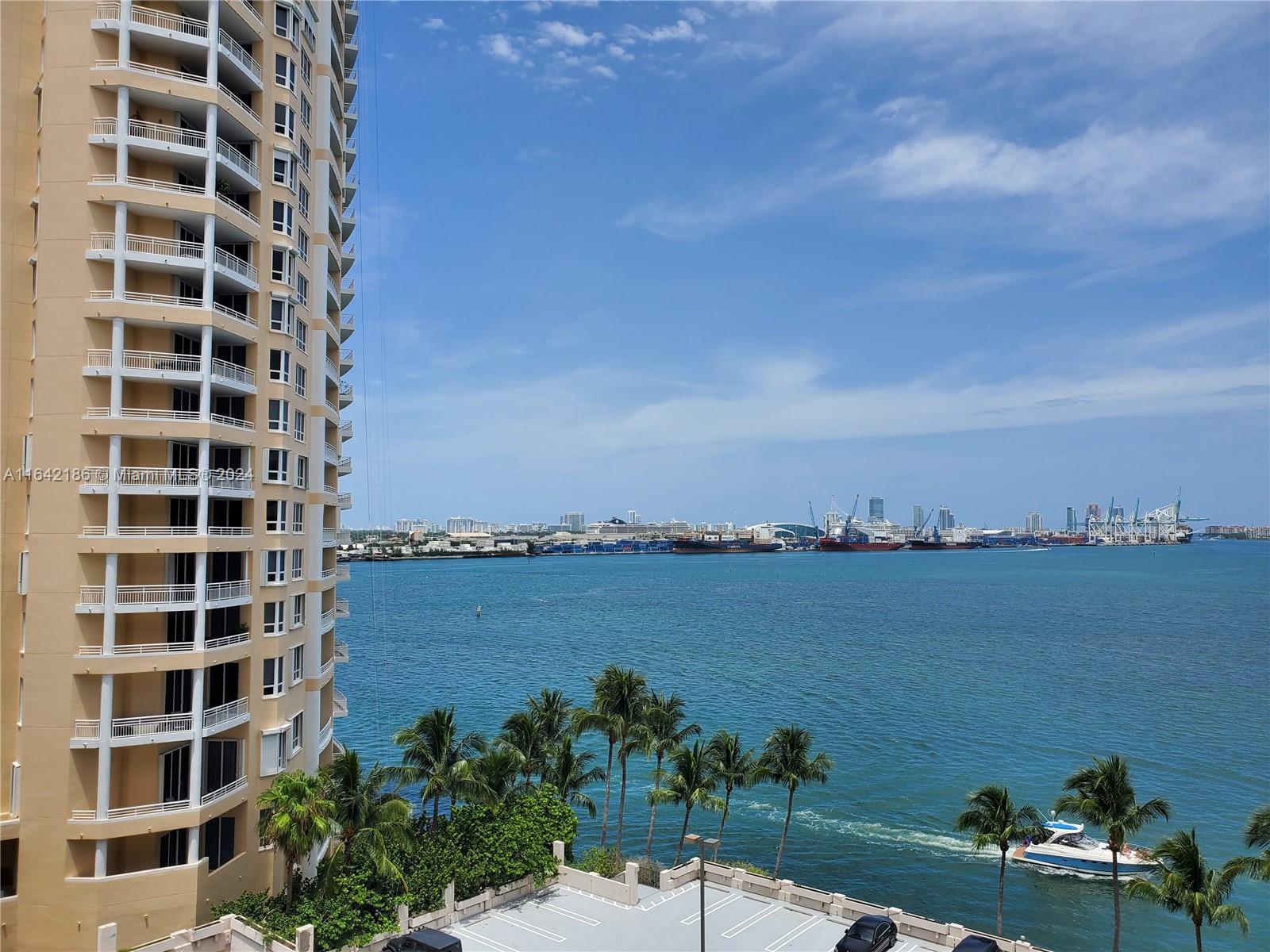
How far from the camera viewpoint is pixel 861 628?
14038cm

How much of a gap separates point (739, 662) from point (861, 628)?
39484 mm

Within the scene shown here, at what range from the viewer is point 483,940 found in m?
30.9

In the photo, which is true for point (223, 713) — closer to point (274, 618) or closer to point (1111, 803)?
point (274, 618)

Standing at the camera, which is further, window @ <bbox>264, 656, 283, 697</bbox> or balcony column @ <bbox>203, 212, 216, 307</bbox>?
window @ <bbox>264, 656, 283, 697</bbox>

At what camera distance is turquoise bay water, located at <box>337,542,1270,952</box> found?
168ft

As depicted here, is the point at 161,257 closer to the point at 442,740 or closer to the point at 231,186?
the point at 231,186

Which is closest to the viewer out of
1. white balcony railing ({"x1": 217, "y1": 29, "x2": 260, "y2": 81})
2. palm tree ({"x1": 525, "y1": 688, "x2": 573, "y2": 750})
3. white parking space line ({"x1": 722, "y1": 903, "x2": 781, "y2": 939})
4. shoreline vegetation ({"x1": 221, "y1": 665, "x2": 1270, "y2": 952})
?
shoreline vegetation ({"x1": 221, "y1": 665, "x2": 1270, "y2": 952})

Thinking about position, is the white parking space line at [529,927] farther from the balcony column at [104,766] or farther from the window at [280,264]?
the window at [280,264]

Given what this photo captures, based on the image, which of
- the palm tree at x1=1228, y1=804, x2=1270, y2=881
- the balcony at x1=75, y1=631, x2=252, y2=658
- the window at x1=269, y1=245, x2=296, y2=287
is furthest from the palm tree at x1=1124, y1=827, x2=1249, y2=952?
the window at x1=269, y1=245, x2=296, y2=287

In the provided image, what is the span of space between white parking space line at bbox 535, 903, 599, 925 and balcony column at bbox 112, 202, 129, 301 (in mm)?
28271

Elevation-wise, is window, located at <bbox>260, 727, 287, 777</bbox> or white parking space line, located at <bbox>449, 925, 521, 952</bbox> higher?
window, located at <bbox>260, 727, 287, 777</bbox>

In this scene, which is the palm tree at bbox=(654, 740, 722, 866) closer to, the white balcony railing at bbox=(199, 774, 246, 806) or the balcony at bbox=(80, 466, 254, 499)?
the white balcony railing at bbox=(199, 774, 246, 806)

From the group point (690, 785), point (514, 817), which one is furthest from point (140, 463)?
point (690, 785)

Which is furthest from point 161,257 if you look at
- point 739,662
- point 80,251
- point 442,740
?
point 739,662
